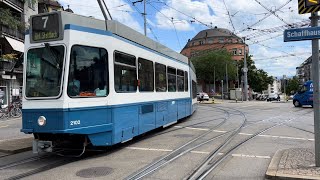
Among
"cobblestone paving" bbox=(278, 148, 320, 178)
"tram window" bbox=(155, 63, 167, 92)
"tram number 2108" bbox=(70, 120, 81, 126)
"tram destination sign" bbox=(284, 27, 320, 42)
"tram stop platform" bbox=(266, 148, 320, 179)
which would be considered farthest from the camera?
"tram window" bbox=(155, 63, 167, 92)

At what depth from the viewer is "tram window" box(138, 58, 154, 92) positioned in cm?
1167

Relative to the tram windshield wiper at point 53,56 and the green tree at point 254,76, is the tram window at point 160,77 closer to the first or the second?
the tram windshield wiper at point 53,56

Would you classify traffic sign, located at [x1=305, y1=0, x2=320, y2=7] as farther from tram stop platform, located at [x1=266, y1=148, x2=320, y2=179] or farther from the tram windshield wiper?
the tram windshield wiper

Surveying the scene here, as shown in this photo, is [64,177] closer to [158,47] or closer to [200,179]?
[200,179]

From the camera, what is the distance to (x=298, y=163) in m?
7.85

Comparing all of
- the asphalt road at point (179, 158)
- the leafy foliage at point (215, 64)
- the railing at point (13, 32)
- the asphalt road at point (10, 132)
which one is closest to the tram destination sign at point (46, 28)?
the asphalt road at point (179, 158)

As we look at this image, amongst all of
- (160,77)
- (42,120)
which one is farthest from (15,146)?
(160,77)

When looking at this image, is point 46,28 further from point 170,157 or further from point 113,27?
point 170,157

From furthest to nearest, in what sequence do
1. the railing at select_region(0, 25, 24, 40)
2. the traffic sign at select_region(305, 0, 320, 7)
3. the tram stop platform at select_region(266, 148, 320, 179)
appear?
the railing at select_region(0, 25, 24, 40) < the traffic sign at select_region(305, 0, 320, 7) < the tram stop platform at select_region(266, 148, 320, 179)

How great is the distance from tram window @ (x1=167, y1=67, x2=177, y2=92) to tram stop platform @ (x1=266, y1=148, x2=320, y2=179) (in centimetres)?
665

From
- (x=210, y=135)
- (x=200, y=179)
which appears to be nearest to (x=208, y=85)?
(x=210, y=135)

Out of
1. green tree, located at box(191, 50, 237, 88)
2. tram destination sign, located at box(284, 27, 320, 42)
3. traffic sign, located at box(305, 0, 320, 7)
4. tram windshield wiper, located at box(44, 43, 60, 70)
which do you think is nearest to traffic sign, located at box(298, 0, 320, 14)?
traffic sign, located at box(305, 0, 320, 7)

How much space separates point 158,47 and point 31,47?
18.3ft

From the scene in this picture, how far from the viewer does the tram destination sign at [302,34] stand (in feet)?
23.8
